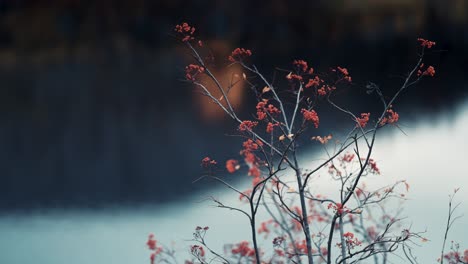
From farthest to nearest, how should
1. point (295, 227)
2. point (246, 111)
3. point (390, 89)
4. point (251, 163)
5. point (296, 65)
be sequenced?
1. point (390, 89)
2. point (246, 111)
3. point (295, 227)
4. point (251, 163)
5. point (296, 65)

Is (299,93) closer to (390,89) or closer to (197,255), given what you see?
(197,255)

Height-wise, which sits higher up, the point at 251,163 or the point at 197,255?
the point at 251,163

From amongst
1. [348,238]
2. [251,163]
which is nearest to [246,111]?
[251,163]

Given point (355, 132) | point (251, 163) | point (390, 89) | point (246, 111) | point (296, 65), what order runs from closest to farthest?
point (355, 132) → point (296, 65) → point (251, 163) → point (246, 111) → point (390, 89)

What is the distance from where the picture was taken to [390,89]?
10430mm

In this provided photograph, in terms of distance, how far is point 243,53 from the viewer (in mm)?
5785

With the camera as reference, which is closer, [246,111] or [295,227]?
[295,227]

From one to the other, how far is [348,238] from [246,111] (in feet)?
9.62

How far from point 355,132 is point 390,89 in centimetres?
526

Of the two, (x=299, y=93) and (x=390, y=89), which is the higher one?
(x=390, y=89)

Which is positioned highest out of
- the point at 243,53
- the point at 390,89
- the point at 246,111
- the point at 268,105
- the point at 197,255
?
the point at 390,89

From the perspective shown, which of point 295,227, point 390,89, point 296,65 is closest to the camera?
point 296,65

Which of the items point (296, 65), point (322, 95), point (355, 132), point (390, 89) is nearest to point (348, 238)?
point (355, 132)

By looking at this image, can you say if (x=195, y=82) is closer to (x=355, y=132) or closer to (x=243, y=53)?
(x=243, y=53)
